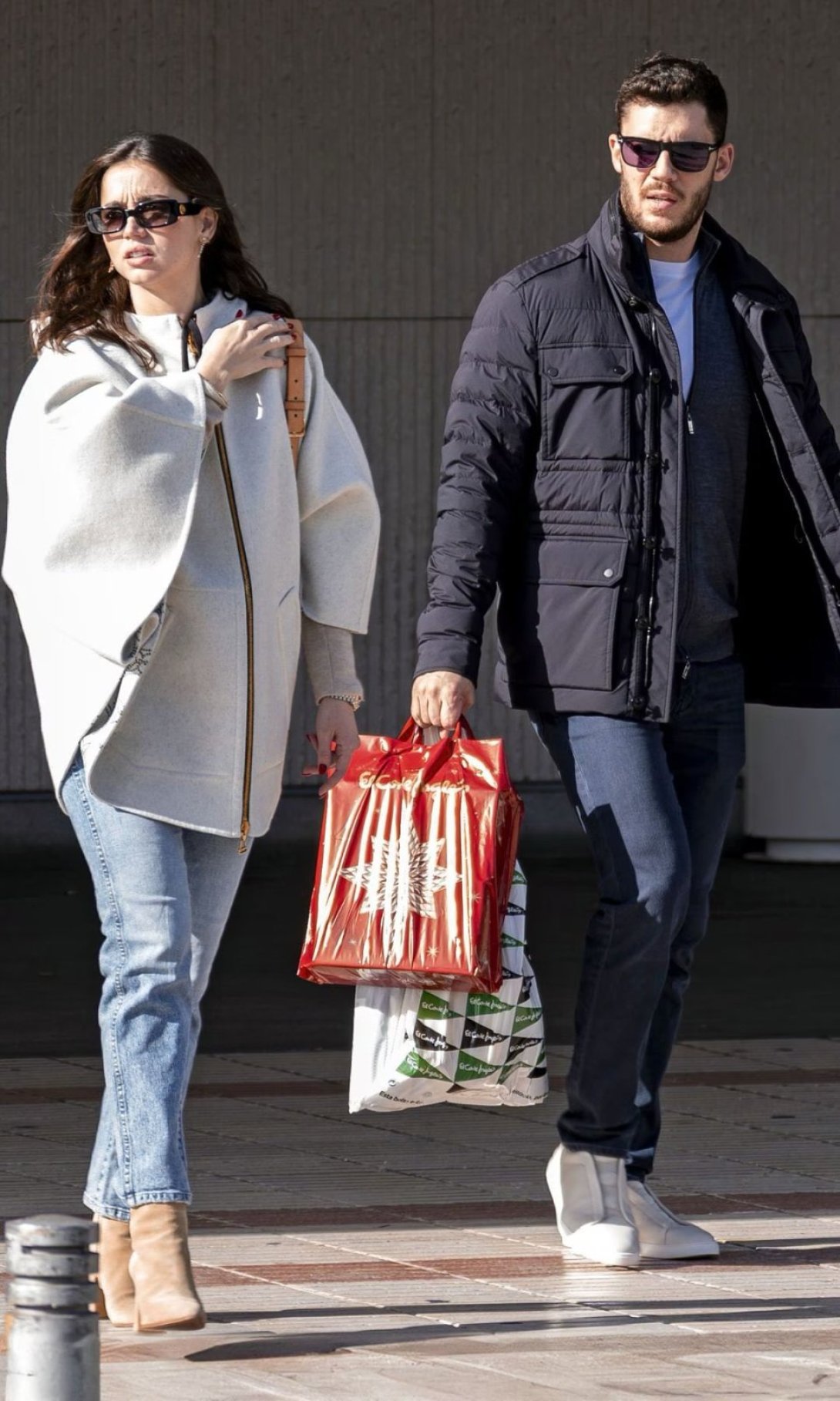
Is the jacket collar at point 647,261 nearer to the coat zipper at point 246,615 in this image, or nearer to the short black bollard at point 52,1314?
the coat zipper at point 246,615

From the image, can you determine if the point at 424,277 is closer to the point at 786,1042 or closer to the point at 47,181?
the point at 47,181

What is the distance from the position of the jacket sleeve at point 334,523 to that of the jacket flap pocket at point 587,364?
0.47 m

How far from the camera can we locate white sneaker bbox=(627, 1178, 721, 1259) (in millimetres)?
4660

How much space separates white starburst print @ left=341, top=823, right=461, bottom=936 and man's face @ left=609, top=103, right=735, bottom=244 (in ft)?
4.03

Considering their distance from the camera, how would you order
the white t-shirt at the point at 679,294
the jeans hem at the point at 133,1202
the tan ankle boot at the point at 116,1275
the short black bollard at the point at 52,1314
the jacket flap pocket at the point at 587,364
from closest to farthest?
the short black bollard at the point at 52,1314 → the jeans hem at the point at 133,1202 → the tan ankle boot at the point at 116,1275 → the jacket flap pocket at the point at 587,364 → the white t-shirt at the point at 679,294

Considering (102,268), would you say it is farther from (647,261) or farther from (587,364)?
(647,261)

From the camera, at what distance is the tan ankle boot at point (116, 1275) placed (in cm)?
A: 404

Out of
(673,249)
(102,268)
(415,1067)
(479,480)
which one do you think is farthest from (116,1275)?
(673,249)

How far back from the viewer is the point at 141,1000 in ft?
13.0

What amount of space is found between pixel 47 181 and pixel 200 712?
30.2ft

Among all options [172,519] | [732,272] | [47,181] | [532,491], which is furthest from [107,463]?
[47,181]

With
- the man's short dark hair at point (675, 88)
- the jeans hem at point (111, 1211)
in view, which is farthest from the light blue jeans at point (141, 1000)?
the man's short dark hair at point (675, 88)

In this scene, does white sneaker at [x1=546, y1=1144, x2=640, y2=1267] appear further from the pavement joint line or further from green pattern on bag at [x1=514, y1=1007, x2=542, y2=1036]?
the pavement joint line

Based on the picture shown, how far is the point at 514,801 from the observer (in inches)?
181
